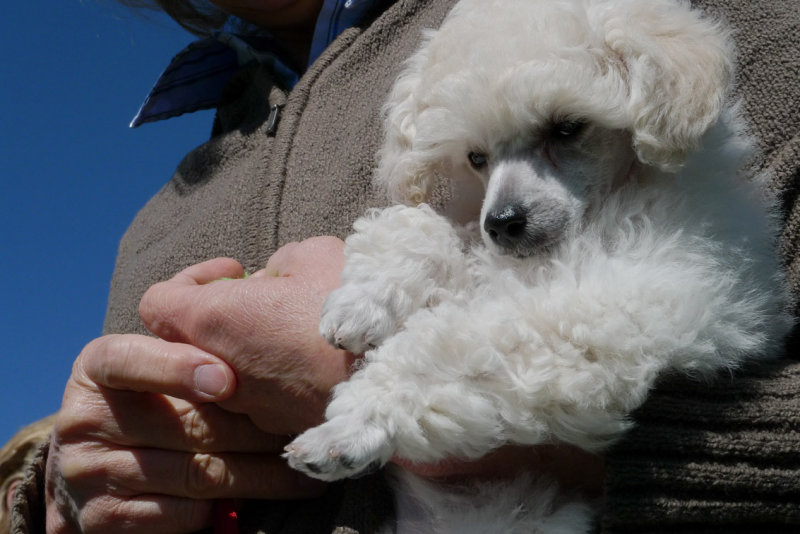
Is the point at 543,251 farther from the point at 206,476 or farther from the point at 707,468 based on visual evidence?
the point at 206,476

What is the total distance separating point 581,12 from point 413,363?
1101 mm

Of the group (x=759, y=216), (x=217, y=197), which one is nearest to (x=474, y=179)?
(x=759, y=216)

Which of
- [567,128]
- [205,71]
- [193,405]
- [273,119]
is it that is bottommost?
[193,405]

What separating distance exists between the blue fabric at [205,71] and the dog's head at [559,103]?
113 cm

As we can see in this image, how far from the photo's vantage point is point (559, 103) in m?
1.81

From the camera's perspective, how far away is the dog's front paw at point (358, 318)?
1.54 m

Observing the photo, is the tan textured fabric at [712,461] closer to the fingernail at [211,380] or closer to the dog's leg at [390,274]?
the dog's leg at [390,274]

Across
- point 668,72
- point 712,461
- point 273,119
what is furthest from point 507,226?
point 273,119

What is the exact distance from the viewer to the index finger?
1648 mm

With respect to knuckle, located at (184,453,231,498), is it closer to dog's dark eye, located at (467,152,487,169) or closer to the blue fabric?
dog's dark eye, located at (467,152,487,169)

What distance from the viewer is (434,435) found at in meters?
1.33

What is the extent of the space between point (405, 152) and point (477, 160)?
205 mm

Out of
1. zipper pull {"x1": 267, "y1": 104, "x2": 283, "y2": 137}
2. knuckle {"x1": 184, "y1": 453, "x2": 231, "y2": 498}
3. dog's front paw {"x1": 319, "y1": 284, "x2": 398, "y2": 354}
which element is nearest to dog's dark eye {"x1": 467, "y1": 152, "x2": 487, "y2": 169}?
dog's front paw {"x1": 319, "y1": 284, "x2": 398, "y2": 354}

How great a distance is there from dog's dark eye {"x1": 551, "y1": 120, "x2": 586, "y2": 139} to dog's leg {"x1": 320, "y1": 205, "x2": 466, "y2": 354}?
1.22 ft
